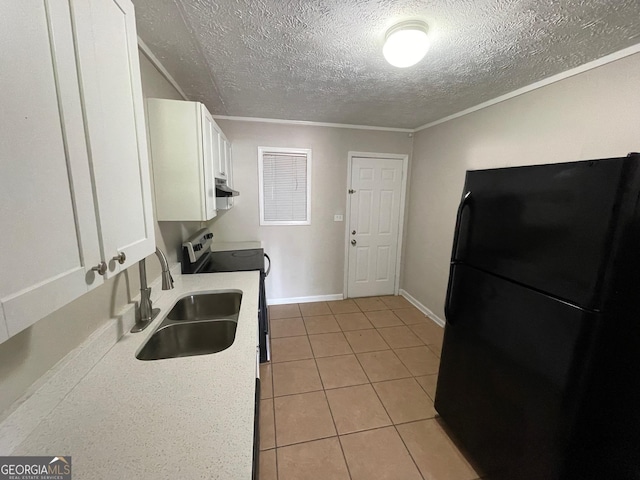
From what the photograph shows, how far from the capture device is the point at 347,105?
8.14ft

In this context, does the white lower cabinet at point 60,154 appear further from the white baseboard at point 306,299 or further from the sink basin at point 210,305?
the white baseboard at point 306,299

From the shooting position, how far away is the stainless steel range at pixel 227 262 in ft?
6.93

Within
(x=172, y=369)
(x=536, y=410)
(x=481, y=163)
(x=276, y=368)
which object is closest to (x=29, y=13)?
(x=172, y=369)

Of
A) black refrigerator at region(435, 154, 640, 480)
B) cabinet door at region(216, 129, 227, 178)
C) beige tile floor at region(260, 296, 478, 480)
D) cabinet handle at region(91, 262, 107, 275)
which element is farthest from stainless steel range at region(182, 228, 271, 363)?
black refrigerator at region(435, 154, 640, 480)

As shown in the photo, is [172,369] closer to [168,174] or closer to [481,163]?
[168,174]

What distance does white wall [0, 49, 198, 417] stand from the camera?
71 centimetres

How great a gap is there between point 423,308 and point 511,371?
2.14m

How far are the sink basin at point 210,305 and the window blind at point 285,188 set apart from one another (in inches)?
63.2

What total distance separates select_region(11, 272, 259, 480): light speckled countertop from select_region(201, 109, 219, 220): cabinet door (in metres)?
1.05

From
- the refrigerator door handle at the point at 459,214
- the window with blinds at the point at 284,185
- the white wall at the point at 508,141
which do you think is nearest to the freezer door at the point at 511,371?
the refrigerator door handle at the point at 459,214

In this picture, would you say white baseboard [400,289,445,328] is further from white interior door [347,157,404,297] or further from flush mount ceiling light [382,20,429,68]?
flush mount ceiling light [382,20,429,68]

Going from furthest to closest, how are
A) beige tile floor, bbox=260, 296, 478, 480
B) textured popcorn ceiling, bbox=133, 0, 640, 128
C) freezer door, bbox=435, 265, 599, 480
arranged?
beige tile floor, bbox=260, 296, 478, 480 → textured popcorn ceiling, bbox=133, 0, 640, 128 → freezer door, bbox=435, 265, 599, 480

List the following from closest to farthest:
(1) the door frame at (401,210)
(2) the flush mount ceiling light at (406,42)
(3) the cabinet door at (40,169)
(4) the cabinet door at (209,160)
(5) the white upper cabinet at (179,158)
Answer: (3) the cabinet door at (40,169) → (2) the flush mount ceiling light at (406,42) → (5) the white upper cabinet at (179,158) → (4) the cabinet door at (209,160) → (1) the door frame at (401,210)

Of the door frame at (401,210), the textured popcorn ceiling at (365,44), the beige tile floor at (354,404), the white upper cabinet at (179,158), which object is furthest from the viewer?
the door frame at (401,210)
